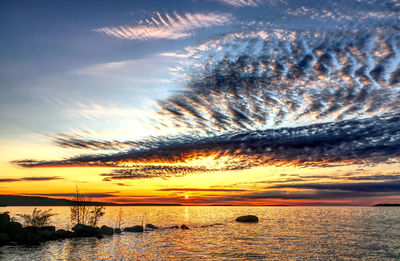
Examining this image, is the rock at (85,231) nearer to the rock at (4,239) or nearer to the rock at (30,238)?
the rock at (30,238)

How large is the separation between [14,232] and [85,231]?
15465 millimetres

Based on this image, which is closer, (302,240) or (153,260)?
(153,260)

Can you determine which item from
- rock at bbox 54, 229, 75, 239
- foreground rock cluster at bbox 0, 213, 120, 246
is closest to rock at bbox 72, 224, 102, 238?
rock at bbox 54, 229, 75, 239

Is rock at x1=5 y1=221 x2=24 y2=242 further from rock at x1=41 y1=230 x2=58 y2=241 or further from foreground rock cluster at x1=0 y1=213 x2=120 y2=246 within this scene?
rock at x1=41 y1=230 x2=58 y2=241

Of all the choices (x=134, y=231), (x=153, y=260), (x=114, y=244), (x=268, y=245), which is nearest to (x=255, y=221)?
(x=134, y=231)

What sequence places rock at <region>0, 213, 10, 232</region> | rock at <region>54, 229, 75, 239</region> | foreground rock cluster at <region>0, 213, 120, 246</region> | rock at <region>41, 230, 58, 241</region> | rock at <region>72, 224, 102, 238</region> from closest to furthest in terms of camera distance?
foreground rock cluster at <region>0, 213, 120, 246</region>
rock at <region>0, 213, 10, 232</region>
rock at <region>41, 230, 58, 241</region>
rock at <region>54, 229, 75, 239</region>
rock at <region>72, 224, 102, 238</region>

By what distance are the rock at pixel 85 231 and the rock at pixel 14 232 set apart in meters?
12.8

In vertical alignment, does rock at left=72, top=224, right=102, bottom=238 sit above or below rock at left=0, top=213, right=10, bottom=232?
below

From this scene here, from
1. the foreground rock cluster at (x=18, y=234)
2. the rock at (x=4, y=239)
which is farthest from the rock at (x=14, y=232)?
the rock at (x=4, y=239)

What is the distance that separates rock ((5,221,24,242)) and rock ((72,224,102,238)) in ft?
41.8

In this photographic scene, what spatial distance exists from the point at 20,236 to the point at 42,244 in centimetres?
435

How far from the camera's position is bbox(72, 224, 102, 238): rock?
220 feet

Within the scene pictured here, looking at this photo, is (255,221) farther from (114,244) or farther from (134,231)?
(114,244)

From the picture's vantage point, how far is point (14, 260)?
39906 mm
